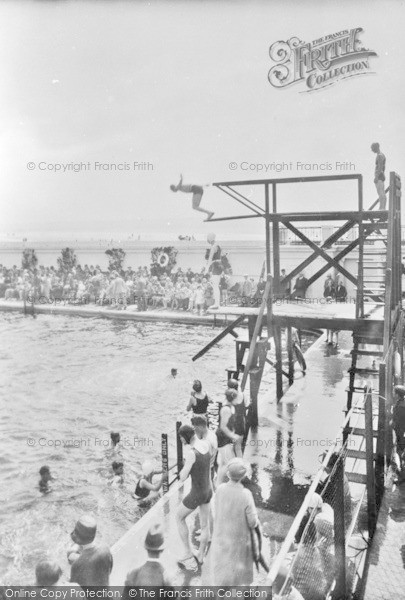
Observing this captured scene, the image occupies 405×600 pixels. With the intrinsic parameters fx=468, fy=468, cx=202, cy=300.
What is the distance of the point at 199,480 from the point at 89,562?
1683mm

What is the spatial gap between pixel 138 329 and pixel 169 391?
852 centimetres

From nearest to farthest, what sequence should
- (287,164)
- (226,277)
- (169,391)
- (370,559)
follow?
1. (370,559)
2. (287,164)
3. (169,391)
4. (226,277)

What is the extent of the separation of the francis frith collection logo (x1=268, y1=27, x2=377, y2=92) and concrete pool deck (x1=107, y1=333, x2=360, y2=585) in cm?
623

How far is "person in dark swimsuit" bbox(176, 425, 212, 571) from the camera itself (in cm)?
514

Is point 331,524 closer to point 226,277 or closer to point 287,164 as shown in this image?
point 287,164

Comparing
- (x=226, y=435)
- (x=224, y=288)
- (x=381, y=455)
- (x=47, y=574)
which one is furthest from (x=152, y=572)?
(x=224, y=288)

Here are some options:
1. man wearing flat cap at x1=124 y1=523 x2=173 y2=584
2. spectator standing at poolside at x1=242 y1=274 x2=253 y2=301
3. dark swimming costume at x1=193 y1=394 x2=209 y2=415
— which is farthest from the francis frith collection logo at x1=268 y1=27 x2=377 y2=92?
spectator standing at poolside at x1=242 y1=274 x2=253 y2=301

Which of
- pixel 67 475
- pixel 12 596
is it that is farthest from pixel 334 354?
pixel 12 596

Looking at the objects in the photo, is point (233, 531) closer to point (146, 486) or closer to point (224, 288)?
point (146, 486)

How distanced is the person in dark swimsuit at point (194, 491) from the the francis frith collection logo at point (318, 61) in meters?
5.94

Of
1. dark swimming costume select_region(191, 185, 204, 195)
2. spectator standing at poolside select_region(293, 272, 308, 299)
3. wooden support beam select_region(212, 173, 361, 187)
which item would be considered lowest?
spectator standing at poolside select_region(293, 272, 308, 299)

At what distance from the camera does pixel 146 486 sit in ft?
26.0

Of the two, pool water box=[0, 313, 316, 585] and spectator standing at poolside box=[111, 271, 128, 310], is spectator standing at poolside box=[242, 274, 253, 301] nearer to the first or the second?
pool water box=[0, 313, 316, 585]

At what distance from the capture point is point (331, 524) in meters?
5.04
